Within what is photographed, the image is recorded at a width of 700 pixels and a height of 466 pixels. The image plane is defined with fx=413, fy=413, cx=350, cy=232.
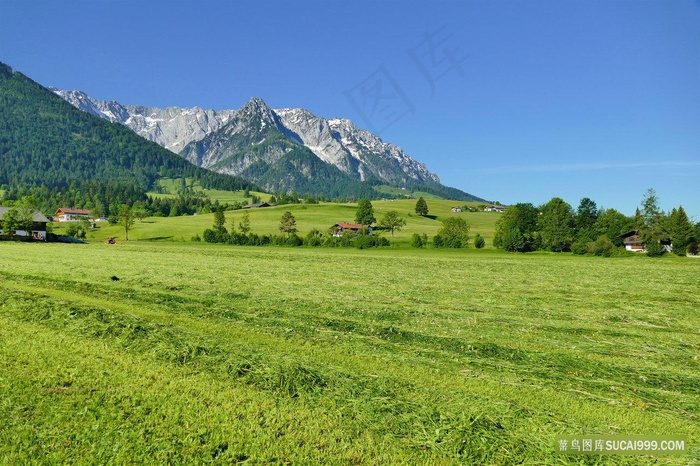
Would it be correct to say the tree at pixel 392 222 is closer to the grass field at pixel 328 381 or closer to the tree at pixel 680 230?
the tree at pixel 680 230

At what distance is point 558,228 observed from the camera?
327 feet

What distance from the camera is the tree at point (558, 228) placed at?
98.2 metres

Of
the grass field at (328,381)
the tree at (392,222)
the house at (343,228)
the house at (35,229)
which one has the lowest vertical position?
the grass field at (328,381)

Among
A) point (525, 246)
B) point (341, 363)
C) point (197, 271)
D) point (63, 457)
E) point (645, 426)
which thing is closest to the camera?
point (63, 457)

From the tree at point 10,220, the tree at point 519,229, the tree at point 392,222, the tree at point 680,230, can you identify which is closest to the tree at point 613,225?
the tree at point 680,230

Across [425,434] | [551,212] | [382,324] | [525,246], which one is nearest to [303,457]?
[425,434]

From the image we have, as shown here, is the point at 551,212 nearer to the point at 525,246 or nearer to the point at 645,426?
the point at 525,246

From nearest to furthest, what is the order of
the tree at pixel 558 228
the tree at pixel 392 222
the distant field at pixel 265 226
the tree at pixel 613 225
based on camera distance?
the tree at pixel 558 228, the tree at pixel 613 225, the distant field at pixel 265 226, the tree at pixel 392 222

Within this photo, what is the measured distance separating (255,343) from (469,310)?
11006mm

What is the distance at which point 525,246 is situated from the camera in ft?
309

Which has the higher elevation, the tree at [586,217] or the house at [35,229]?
the tree at [586,217]

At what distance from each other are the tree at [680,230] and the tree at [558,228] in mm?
19949

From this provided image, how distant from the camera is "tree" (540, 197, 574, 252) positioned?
322 feet

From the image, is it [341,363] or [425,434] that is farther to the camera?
[341,363]
